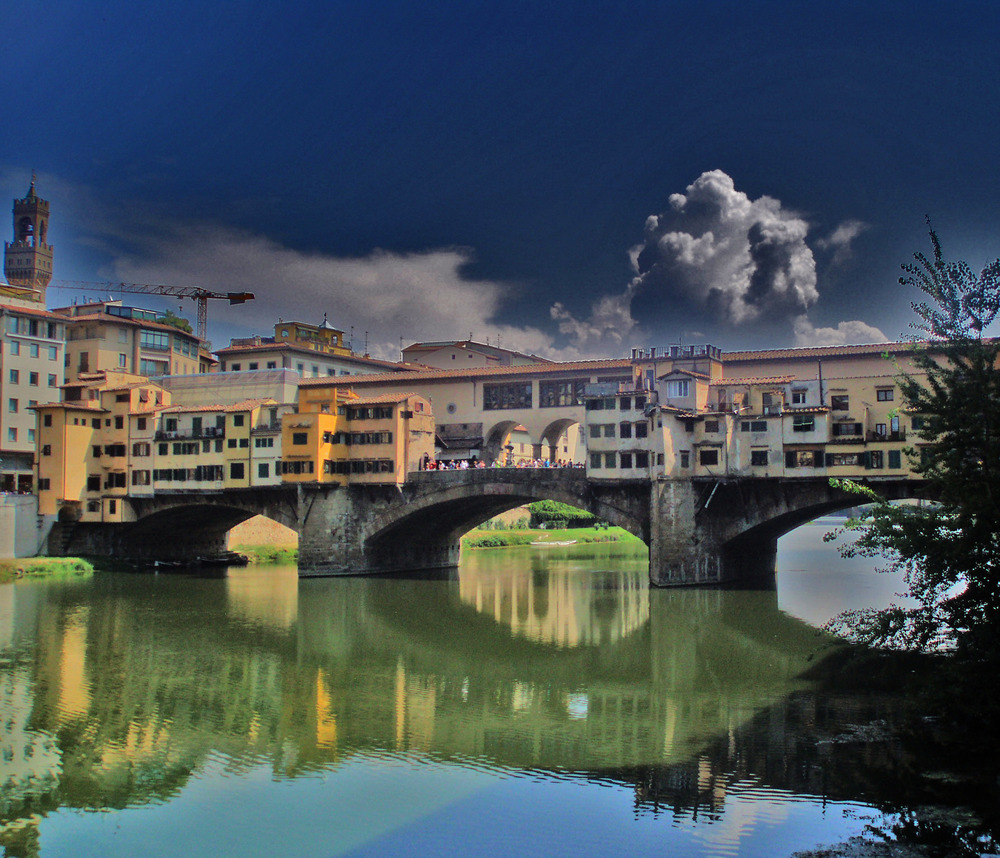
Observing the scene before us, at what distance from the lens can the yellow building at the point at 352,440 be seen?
51031 mm

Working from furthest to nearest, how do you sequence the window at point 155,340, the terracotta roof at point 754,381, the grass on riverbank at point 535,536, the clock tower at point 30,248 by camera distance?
the clock tower at point 30,248, the window at point 155,340, the grass on riverbank at point 535,536, the terracotta roof at point 754,381

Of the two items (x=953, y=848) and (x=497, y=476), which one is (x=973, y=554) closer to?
(x=953, y=848)

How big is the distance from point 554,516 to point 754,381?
41307 millimetres

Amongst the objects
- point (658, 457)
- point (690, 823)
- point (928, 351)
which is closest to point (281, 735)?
point (690, 823)

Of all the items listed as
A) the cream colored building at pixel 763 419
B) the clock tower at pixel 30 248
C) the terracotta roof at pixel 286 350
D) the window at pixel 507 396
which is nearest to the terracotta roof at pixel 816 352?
the cream colored building at pixel 763 419

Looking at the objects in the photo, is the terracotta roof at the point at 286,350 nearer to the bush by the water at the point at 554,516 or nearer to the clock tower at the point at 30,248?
the bush by the water at the point at 554,516

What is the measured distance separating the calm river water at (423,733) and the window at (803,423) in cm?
766

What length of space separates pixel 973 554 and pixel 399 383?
46097 millimetres

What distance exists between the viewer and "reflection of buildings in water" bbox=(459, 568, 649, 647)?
34.6 meters

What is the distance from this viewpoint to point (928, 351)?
19.1m

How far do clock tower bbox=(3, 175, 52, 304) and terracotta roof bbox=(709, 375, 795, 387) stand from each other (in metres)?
73.7

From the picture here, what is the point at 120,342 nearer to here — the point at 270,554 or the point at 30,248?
the point at 270,554

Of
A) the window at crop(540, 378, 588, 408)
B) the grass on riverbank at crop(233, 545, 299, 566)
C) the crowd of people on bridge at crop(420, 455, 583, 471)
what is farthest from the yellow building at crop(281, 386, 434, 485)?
the grass on riverbank at crop(233, 545, 299, 566)

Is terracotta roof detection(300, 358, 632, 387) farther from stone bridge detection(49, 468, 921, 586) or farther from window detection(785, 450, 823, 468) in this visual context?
window detection(785, 450, 823, 468)
